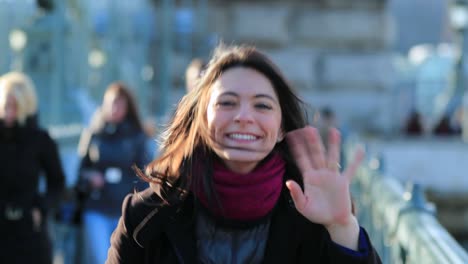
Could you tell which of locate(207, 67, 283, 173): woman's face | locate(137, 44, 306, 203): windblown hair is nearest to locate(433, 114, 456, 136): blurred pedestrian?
locate(137, 44, 306, 203): windblown hair

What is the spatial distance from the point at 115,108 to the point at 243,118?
3877mm

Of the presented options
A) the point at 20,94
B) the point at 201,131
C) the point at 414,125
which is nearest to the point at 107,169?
the point at 20,94

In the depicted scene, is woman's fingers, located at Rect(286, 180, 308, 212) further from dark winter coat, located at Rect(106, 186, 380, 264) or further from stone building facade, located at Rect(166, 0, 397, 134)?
stone building facade, located at Rect(166, 0, 397, 134)

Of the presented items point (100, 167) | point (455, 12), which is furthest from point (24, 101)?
point (455, 12)

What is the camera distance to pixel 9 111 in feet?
16.8

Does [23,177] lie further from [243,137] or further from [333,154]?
[333,154]

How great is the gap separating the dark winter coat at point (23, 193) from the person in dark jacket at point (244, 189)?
2440mm

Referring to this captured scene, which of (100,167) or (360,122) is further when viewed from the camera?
(360,122)

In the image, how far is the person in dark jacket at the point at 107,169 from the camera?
616 centimetres

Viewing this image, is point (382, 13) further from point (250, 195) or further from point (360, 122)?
point (250, 195)

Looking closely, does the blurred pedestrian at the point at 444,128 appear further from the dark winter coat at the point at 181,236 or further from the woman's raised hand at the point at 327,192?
the woman's raised hand at the point at 327,192

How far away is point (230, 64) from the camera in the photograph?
105 inches

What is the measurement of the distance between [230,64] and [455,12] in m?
14.8

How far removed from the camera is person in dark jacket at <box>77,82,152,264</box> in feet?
20.2
